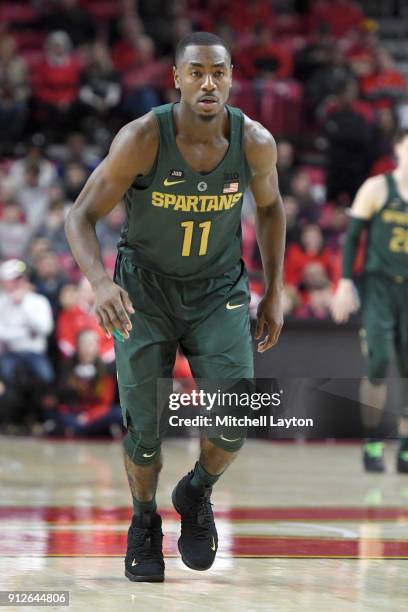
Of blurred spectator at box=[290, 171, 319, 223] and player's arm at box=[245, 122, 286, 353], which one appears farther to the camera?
blurred spectator at box=[290, 171, 319, 223]

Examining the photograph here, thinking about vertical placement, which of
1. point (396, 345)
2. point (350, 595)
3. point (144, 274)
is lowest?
point (396, 345)

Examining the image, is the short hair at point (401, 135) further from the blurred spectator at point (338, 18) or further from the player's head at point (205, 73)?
the blurred spectator at point (338, 18)

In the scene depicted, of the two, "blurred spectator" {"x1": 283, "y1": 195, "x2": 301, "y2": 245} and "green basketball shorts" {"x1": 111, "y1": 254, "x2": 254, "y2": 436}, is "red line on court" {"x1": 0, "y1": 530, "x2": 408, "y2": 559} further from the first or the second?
"blurred spectator" {"x1": 283, "y1": 195, "x2": 301, "y2": 245}

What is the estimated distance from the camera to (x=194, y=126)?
16.1 feet

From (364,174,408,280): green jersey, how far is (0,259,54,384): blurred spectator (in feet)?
12.7

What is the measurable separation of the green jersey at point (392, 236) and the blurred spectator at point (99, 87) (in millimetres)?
6924

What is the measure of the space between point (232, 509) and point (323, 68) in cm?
1022

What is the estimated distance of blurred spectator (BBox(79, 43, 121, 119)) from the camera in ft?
50.6

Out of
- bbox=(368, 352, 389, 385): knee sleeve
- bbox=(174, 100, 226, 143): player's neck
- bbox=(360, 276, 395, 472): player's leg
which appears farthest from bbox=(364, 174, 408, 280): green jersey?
bbox=(174, 100, 226, 143): player's neck

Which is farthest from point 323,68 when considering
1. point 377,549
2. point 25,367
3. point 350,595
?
point 350,595

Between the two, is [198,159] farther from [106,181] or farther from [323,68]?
[323,68]

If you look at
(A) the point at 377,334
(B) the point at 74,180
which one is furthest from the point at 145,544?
(B) the point at 74,180

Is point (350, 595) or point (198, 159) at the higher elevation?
point (198, 159)

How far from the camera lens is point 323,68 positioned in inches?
643
